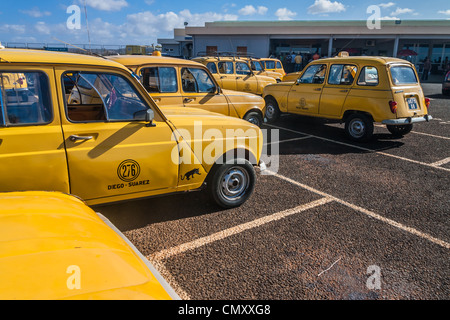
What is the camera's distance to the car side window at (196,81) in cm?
682

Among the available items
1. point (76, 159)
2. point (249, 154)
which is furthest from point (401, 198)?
point (76, 159)

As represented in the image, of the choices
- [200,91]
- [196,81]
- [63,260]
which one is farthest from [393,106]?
[63,260]

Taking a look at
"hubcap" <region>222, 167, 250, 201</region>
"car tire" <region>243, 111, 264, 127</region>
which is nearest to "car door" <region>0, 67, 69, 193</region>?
"hubcap" <region>222, 167, 250, 201</region>

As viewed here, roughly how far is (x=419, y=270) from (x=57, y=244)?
11.0 ft

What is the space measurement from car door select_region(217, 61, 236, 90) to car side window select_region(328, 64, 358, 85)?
3936mm

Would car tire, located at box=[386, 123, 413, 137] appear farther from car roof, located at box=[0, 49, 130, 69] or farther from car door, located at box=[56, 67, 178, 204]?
car roof, located at box=[0, 49, 130, 69]

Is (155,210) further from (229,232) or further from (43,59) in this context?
(43,59)

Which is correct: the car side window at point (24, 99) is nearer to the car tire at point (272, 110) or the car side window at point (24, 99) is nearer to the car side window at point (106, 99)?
the car side window at point (106, 99)

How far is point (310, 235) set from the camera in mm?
3934

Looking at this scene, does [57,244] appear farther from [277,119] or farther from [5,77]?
[277,119]

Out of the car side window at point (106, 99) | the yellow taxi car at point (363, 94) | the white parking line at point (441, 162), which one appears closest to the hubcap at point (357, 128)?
the yellow taxi car at point (363, 94)

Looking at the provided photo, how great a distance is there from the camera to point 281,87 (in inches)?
401
